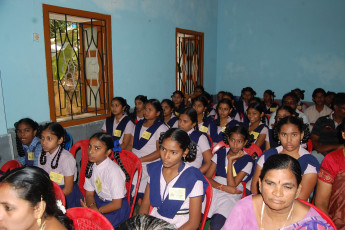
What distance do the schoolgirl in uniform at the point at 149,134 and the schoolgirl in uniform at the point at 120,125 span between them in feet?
0.36

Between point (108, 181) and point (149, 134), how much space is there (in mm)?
1259

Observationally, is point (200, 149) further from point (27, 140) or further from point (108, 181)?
point (27, 140)

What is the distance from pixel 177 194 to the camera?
1.75 meters

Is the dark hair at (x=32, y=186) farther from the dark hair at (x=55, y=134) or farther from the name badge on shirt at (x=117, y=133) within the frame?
the name badge on shirt at (x=117, y=133)

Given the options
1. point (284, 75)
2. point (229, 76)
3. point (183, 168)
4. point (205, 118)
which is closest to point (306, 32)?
point (284, 75)

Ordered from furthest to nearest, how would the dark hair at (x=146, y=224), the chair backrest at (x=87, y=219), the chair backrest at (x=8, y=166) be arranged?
the chair backrest at (x=8, y=166), the chair backrest at (x=87, y=219), the dark hair at (x=146, y=224)

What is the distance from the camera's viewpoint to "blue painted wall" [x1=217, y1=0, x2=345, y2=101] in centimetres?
569

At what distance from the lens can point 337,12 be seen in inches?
217

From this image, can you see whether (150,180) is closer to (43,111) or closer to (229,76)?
(43,111)

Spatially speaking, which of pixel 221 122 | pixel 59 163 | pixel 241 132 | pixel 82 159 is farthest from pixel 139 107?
pixel 241 132

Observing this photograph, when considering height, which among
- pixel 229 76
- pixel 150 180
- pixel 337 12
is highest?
pixel 337 12

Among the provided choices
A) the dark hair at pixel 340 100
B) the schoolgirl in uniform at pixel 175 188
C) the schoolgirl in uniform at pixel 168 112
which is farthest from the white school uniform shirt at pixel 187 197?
the dark hair at pixel 340 100

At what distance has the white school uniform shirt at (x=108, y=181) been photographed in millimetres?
1970

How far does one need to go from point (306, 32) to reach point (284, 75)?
41.5 inches
